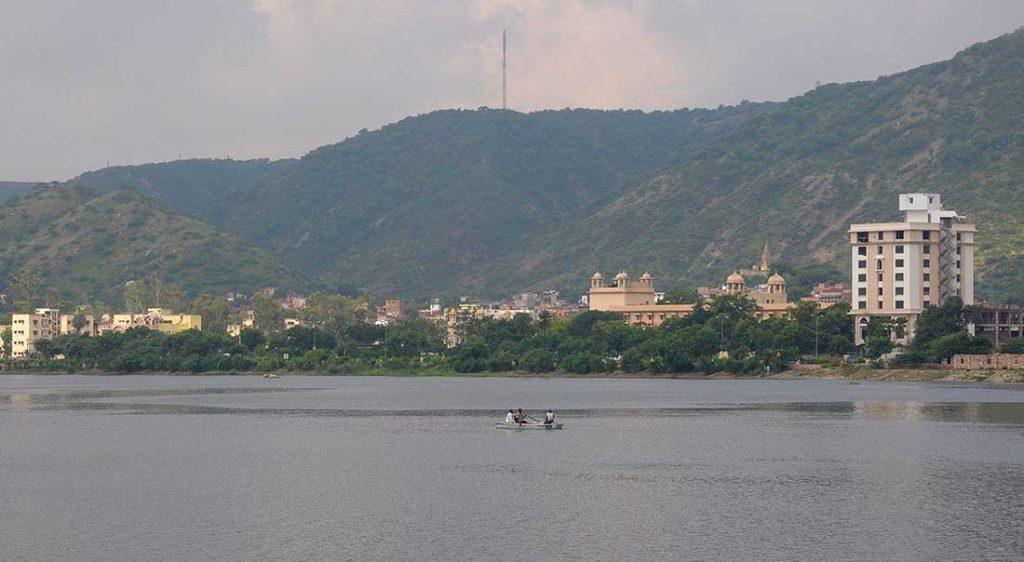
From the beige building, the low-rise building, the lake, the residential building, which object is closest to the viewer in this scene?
the lake

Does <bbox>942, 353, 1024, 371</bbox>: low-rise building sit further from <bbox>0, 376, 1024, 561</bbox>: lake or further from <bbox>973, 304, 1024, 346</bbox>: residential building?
<bbox>0, 376, 1024, 561</bbox>: lake

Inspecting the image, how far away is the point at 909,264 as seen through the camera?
172625 mm

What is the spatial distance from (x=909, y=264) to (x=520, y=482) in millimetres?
113777

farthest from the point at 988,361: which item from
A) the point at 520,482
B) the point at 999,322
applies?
the point at 520,482

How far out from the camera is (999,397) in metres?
127

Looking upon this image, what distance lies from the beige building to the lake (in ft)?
157

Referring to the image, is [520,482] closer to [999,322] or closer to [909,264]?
[999,322]

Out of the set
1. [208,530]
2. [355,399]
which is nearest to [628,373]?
[355,399]

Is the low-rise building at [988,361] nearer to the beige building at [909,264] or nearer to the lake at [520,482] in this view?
the beige building at [909,264]

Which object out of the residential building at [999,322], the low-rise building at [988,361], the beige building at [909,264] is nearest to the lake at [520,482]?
the low-rise building at [988,361]

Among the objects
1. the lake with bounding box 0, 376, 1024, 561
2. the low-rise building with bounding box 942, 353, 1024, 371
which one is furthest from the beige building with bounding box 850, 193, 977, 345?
the lake with bounding box 0, 376, 1024, 561

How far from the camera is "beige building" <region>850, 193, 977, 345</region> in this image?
6801 inches

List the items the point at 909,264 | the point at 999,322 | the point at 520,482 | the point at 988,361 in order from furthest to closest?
the point at 909,264 → the point at 999,322 → the point at 988,361 → the point at 520,482

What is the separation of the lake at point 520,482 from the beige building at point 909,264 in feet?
157
